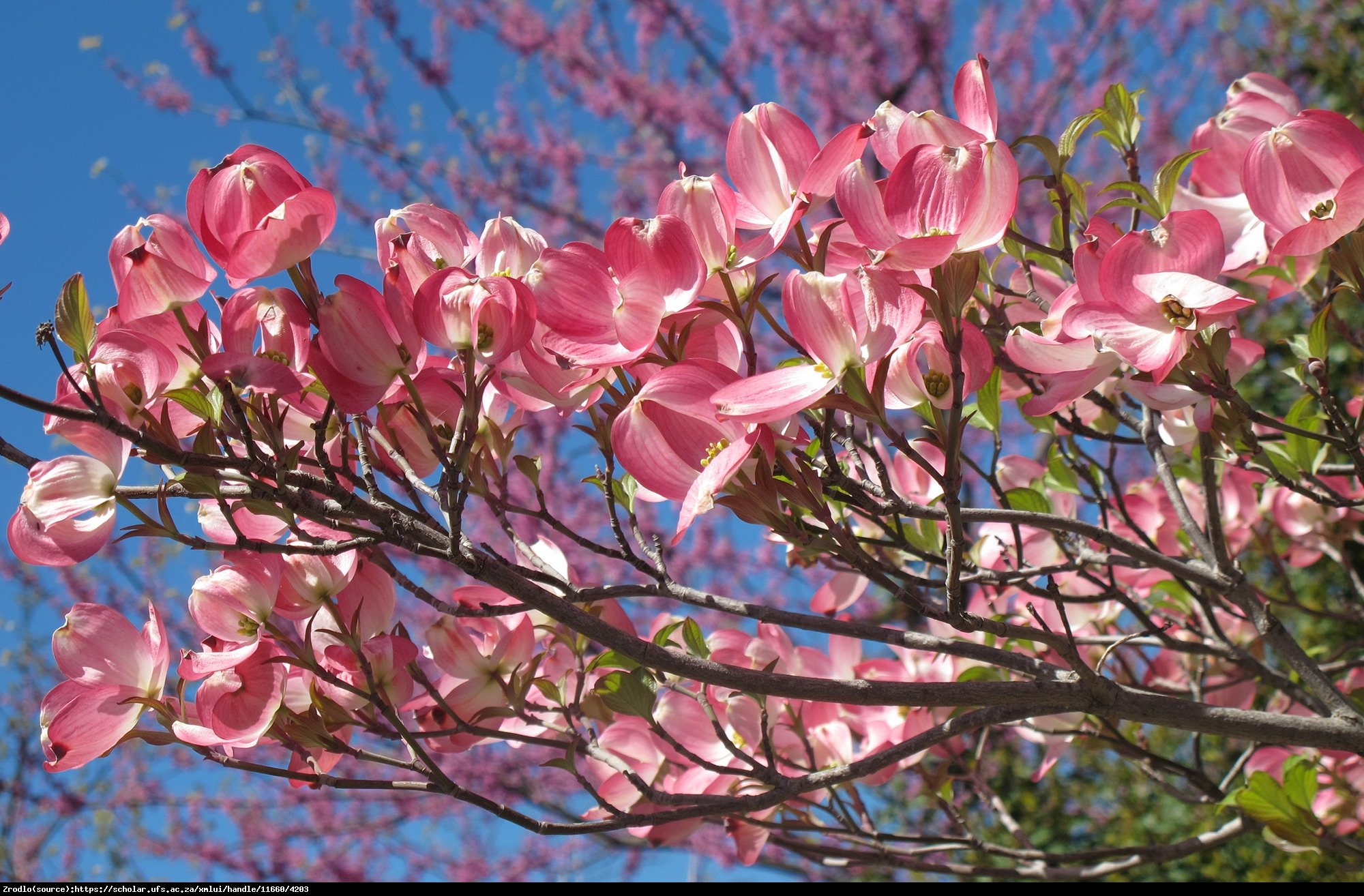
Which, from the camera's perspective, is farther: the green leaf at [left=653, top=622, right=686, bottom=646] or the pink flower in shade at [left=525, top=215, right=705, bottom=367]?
the green leaf at [left=653, top=622, right=686, bottom=646]

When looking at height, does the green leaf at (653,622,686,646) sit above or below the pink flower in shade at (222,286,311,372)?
below

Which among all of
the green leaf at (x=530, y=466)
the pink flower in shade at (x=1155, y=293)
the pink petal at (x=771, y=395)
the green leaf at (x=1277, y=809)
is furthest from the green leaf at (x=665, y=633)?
the green leaf at (x=1277, y=809)

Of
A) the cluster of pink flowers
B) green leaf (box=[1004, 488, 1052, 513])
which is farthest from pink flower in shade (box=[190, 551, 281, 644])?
green leaf (box=[1004, 488, 1052, 513])

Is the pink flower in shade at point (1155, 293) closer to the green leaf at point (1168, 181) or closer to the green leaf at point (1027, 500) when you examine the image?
the green leaf at point (1168, 181)

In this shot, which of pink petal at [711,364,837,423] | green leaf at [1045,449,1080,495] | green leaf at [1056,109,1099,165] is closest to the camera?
pink petal at [711,364,837,423]

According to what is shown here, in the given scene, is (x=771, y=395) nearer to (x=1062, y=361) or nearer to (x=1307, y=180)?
(x=1062, y=361)

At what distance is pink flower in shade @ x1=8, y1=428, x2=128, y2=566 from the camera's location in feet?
1.93

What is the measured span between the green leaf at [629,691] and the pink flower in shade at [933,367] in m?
0.27

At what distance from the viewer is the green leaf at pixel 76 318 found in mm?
571

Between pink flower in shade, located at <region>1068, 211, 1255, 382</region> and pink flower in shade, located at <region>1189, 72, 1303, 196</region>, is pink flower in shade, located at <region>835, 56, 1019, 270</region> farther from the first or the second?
pink flower in shade, located at <region>1189, 72, 1303, 196</region>

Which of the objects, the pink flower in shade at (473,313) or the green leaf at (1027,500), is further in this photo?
the green leaf at (1027,500)

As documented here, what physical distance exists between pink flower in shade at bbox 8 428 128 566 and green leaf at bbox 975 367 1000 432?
0.58 m

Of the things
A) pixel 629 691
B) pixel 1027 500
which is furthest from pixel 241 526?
pixel 1027 500

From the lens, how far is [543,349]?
642 millimetres
